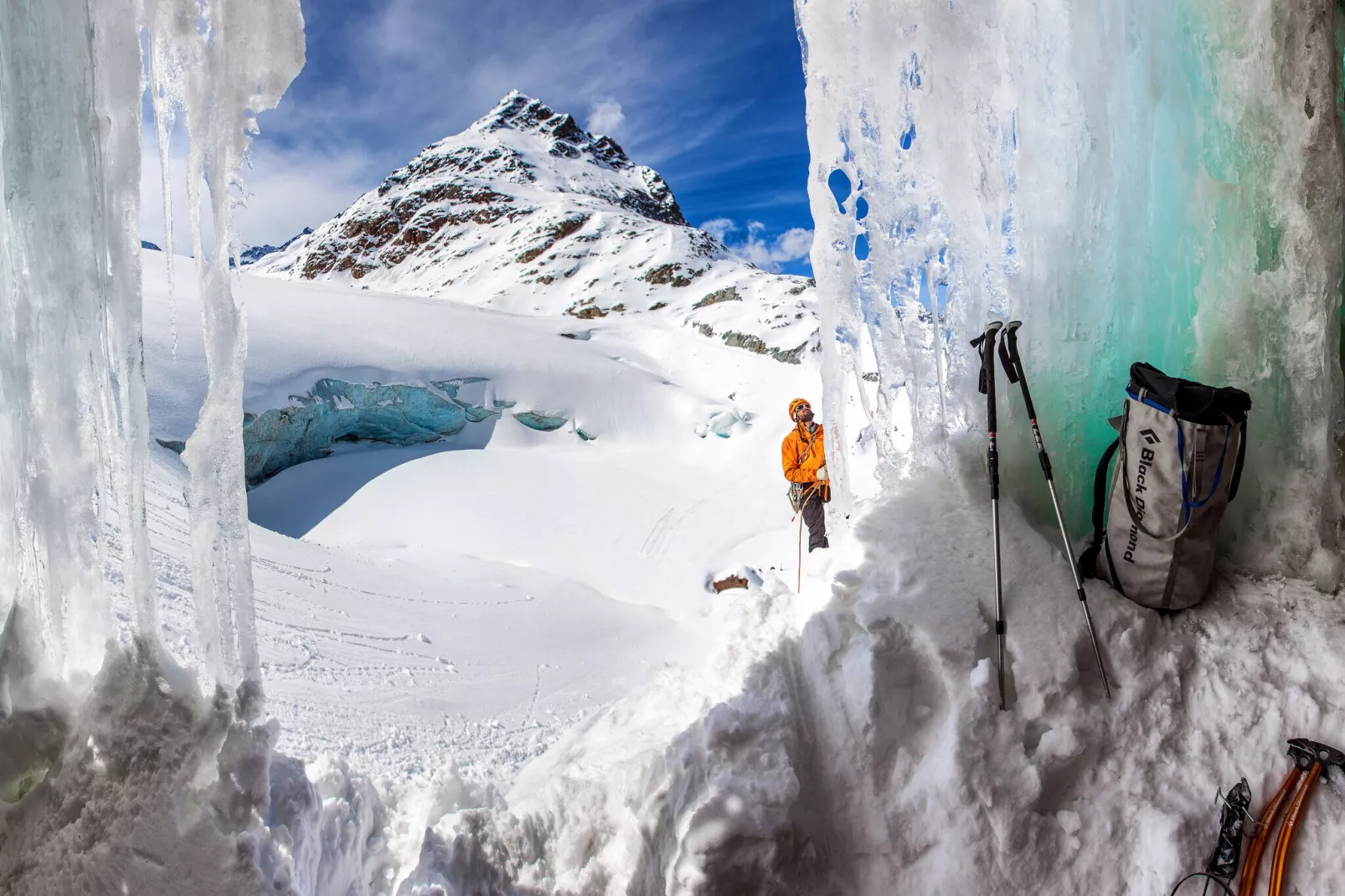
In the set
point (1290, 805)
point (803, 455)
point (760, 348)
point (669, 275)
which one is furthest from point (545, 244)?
point (1290, 805)

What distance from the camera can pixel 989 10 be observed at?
296cm

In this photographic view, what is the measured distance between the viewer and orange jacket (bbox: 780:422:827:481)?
5793 mm

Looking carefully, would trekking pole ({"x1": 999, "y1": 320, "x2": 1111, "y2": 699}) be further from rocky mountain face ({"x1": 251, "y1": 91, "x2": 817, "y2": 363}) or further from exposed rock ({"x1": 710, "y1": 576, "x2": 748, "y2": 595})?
rocky mountain face ({"x1": 251, "y1": 91, "x2": 817, "y2": 363})

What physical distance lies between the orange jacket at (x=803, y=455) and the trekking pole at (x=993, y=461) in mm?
2784

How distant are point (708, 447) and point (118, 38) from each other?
506 inches

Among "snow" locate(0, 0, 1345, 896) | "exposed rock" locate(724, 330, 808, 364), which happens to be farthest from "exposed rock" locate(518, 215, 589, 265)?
"snow" locate(0, 0, 1345, 896)

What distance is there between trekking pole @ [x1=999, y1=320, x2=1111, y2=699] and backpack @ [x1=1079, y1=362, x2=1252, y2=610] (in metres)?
0.21

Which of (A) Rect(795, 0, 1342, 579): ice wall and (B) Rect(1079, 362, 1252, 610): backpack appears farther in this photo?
(A) Rect(795, 0, 1342, 579): ice wall

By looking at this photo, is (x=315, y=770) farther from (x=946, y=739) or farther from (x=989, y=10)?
(x=989, y=10)

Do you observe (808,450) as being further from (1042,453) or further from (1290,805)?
(1290,805)

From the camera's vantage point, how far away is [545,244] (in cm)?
5041

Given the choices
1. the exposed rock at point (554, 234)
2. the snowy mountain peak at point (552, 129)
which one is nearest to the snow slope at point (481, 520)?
the exposed rock at point (554, 234)

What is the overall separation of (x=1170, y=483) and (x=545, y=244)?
169ft

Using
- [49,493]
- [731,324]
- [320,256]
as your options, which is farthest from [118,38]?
[320,256]
